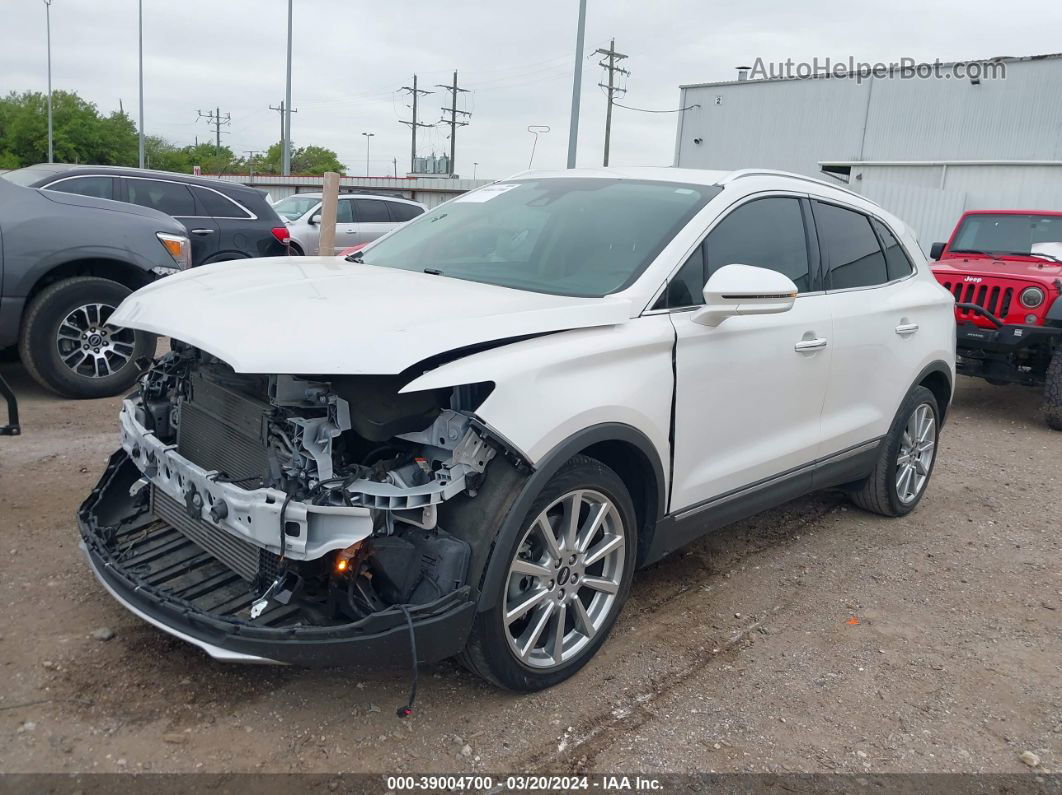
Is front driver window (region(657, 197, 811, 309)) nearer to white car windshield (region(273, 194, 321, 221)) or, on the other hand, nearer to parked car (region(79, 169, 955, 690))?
parked car (region(79, 169, 955, 690))

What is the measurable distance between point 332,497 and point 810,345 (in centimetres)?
239

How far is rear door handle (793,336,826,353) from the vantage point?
388 cm

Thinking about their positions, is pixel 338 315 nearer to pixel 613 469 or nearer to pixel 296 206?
pixel 613 469

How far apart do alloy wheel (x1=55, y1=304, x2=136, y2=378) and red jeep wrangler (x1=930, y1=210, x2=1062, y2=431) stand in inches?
285

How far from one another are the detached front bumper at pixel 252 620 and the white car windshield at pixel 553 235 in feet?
4.47

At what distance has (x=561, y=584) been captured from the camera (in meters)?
3.03

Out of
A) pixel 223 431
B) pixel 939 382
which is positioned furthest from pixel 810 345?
pixel 223 431

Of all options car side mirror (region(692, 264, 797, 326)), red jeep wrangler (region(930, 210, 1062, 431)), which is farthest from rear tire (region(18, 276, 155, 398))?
red jeep wrangler (region(930, 210, 1062, 431))

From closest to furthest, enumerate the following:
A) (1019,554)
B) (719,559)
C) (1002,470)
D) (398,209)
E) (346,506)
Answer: (346,506) < (719,559) < (1019,554) < (1002,470) < (398,209)

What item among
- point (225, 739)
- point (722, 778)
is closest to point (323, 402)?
point (225, 739)

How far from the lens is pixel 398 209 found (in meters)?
16.1

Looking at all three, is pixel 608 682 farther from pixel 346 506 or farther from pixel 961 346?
pixel 961 346

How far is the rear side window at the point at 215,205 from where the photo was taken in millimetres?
9789

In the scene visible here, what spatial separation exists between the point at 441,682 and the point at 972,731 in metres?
1.87
